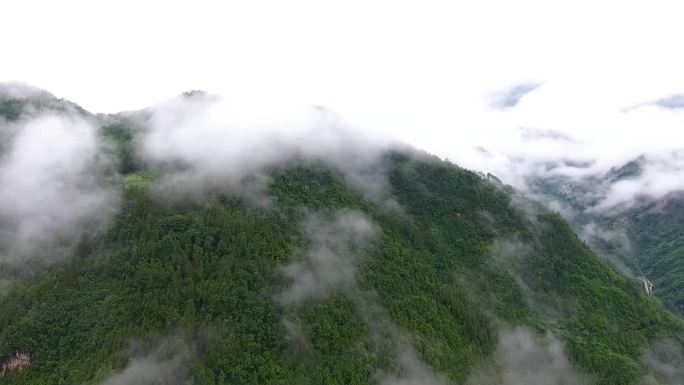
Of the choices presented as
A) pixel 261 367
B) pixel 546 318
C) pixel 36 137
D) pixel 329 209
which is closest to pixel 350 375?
pixel 261 367

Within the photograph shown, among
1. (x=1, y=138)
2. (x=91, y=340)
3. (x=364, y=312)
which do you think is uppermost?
(x=1, y=138)

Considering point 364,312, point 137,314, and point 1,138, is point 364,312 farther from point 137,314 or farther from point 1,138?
point 1,138

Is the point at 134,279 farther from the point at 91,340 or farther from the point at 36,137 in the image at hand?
the point at 36,137

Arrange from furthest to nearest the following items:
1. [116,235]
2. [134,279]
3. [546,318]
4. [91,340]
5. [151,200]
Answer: [546,318]
[151,200]
[116,235]
[134,279]
[91,340]

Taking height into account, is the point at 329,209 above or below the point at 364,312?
above

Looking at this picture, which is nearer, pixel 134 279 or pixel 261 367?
pixel 261 367

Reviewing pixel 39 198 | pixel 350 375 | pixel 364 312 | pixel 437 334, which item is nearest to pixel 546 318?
pixel 437 334

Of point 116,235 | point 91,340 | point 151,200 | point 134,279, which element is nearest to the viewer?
point 91,340
